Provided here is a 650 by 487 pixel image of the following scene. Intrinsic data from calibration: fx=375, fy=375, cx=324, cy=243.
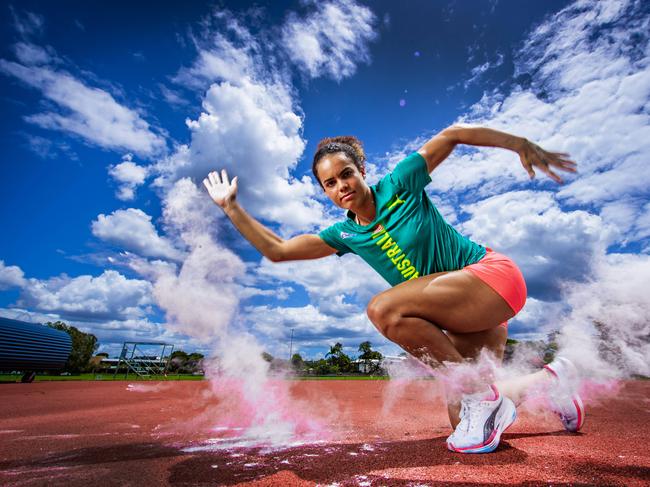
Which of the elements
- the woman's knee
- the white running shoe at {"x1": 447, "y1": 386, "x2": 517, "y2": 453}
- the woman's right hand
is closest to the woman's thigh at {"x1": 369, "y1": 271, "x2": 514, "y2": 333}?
the woman's knee

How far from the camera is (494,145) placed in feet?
9.01

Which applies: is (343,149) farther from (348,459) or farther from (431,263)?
(348,459)

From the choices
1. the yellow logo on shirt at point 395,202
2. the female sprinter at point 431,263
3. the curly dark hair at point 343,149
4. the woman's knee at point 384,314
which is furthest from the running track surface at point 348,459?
the curly dark hair at point 343,149

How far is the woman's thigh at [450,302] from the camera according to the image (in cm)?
268

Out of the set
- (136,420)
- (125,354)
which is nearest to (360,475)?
(136,420)

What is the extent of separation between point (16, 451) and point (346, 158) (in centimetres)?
376

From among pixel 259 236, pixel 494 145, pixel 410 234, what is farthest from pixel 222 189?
pixel 494 145

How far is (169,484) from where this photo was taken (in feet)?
6.64

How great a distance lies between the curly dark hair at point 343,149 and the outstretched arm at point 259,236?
66 cm

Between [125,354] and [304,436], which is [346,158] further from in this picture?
[125,354]

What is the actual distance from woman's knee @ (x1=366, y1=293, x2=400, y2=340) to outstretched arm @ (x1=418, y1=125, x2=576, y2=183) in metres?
1.08

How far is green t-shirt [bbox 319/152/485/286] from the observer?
2.90 metres

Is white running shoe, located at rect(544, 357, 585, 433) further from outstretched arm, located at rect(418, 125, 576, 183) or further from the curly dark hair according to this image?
the curly dark hair

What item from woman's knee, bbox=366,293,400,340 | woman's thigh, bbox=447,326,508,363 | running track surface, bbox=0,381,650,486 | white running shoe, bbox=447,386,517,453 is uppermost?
woman's knee, bbox=366,293,400,340
